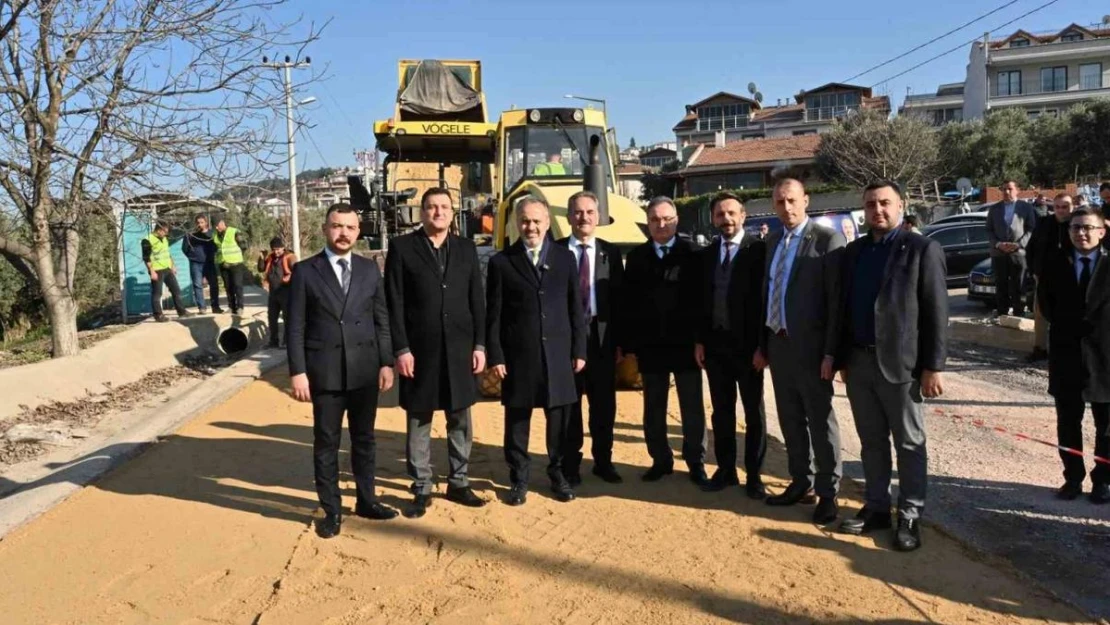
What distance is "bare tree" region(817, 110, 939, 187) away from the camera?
116 feet

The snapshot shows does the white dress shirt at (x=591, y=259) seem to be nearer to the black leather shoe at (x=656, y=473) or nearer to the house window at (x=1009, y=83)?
the black leather shoe at (x=656, y=473)

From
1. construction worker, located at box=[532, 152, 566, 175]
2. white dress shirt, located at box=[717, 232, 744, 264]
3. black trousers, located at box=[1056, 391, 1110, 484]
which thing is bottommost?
black trousers, located at box=[1056, 391, 1110, 484]

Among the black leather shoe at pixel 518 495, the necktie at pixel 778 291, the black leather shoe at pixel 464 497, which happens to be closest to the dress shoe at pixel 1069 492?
the necktie at pixel 778 291

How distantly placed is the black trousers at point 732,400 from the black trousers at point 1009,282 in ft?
25.4

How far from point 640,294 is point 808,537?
Result: 1.83 meters

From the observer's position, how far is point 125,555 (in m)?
4.61

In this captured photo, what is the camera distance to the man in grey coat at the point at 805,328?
473 cm

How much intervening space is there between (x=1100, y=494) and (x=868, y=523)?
65.3 inches

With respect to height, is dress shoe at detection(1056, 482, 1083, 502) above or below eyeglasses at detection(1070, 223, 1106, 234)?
below

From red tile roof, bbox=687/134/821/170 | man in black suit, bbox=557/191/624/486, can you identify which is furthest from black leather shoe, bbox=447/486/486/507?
red tile roof, bbox=687/134/821/170

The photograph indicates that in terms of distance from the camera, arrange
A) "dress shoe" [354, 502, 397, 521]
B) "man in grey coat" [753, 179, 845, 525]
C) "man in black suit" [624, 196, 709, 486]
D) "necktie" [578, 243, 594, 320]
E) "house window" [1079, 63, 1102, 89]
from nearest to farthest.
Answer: "man in grey coat" [753, 179, 845, 525] → "dress shoe" [354, 502, 397, 521] → "man in black suit" [624, 196, 709, 486] → "necktie" [578, 243, 594, 320] → "house window" [1079, 63, 1102, 89]

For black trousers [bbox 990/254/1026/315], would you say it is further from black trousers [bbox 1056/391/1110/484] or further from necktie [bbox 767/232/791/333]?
necktie [bbox 767/232/791/333]

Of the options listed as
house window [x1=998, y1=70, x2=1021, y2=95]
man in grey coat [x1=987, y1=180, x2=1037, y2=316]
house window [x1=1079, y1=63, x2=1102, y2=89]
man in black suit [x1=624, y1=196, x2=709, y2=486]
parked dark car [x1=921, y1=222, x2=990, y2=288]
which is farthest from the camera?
house window [x1=998, y1=70, x2=1021, y2=95]

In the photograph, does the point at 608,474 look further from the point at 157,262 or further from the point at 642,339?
the point at 157,262
